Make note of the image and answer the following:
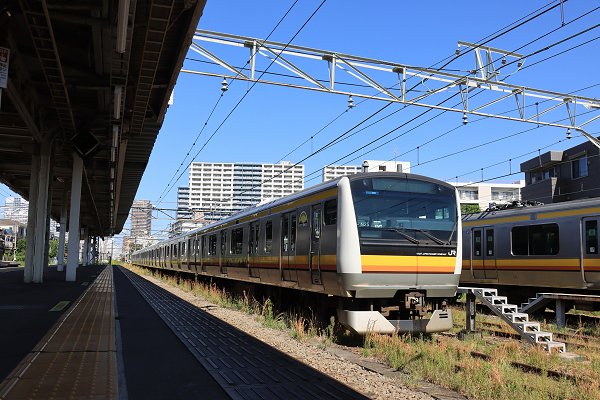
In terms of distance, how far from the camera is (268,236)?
13.6m

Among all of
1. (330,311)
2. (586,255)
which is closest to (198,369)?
(330,311)

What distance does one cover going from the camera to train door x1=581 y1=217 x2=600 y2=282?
1277cm

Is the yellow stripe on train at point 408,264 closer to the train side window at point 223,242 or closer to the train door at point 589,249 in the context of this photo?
the train door at point 589,249

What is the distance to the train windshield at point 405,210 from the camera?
9422 millimetres

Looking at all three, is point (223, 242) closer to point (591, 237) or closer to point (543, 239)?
point (543, 239)

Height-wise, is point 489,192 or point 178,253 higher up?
point 489,192

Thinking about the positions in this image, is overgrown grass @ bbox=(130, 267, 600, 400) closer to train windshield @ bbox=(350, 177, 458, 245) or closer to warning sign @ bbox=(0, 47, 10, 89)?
train windshield @ bbox=(350, 177, 458, 245)

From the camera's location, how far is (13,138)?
75.4ft

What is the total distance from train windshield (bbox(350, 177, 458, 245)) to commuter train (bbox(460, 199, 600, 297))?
4.95 metres

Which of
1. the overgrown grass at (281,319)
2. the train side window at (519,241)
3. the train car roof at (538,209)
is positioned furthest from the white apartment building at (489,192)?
the overgrown grass at (281,319)

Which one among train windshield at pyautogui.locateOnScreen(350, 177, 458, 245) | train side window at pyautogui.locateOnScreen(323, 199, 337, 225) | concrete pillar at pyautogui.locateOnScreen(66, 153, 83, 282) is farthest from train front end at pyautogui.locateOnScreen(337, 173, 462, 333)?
concrete pillar at pyautogui.locateOnScreen(66, 153, 83, 282)

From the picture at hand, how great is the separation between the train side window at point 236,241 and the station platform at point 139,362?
17.7 feet

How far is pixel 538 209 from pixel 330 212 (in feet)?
25.5

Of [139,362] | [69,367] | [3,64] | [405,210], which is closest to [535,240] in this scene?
[405,210]
